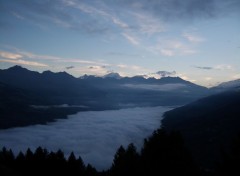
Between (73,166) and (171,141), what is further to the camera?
(73,166)

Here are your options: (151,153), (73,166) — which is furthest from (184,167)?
(73,166)

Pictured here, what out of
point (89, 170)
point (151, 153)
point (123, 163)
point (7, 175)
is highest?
point (151, 153)

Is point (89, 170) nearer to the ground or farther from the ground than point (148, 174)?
nearer to the ground

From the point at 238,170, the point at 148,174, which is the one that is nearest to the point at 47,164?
the point at 148,174

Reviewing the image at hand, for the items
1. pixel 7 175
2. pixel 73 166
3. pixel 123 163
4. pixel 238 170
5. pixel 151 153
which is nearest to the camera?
pixel 238 170

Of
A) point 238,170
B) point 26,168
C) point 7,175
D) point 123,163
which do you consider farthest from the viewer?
point 26,168

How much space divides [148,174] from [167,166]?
246cm

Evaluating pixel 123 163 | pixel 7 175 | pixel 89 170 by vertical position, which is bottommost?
pixel 89 170

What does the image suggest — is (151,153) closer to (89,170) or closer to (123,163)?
(123,163)

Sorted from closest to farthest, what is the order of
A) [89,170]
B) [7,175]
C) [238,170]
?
[238,170], [7,175], [89,170]

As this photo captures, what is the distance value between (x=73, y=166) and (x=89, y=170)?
739 inches

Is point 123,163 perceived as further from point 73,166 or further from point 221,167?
point 73,166

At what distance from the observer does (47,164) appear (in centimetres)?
9212

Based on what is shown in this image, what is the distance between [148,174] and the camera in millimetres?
31609
